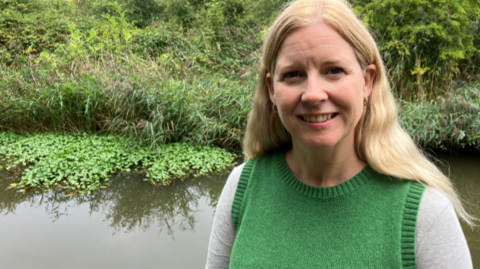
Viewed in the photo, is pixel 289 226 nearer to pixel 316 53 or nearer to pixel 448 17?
pixel 316 53

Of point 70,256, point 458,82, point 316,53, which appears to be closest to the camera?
point 316,53

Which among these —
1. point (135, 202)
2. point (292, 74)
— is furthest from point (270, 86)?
point (135, 202)

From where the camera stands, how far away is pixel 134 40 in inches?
326

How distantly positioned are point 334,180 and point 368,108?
0.26 m

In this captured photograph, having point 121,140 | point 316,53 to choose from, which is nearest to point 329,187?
point 316,53

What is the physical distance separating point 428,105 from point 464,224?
2.00 metres

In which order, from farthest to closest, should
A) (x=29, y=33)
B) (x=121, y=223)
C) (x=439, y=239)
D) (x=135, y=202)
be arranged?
1. (x=29, y=33)
2. (x=135, y=202)
3. (x=121, y=223)
4. (x=439, y=239)

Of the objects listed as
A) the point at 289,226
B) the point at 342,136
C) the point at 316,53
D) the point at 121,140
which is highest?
the point at 316,53

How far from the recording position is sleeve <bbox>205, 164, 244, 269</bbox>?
1.24 metres

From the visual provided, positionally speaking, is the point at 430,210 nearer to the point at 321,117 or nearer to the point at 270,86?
the point at 321,117

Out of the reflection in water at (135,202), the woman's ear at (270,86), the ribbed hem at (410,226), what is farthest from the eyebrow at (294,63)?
the reflection in water at (135,202)

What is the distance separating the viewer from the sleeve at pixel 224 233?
4.08ft

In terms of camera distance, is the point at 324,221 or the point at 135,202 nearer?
the point at 324,221

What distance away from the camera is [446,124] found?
4.38 m
